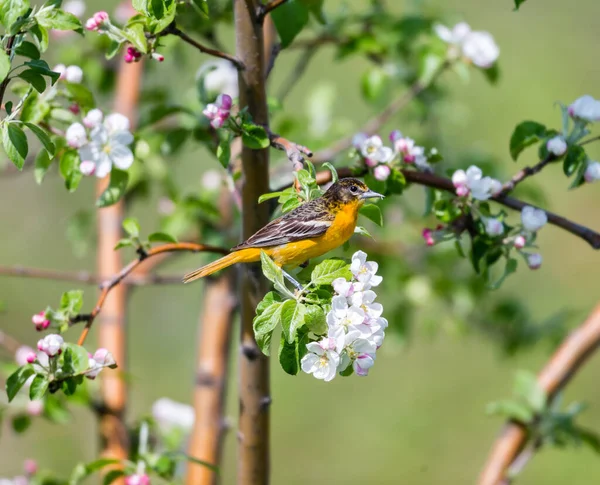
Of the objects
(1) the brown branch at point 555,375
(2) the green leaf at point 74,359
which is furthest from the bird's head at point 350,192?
(1) the brown branch at point 555,375

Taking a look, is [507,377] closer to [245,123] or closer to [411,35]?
[411,35]

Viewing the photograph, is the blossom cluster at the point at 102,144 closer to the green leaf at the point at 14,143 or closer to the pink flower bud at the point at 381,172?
the green leaf at the point at 14,143

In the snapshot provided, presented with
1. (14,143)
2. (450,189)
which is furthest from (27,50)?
(450,189)

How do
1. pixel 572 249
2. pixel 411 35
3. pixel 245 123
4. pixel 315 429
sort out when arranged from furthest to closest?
pixel 572 249 < pixel 315 429 < pixel 411 35 < pixel 245 123

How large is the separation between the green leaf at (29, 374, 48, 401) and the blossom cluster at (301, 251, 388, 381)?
50cm

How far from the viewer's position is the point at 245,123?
1566mm

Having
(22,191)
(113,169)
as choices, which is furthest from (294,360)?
(22,191)

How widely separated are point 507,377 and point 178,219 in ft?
11.0

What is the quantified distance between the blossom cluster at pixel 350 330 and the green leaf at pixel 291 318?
0.04 m

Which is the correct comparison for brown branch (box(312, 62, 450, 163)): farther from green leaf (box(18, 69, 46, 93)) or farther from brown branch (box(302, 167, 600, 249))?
green leaf (box(18, 69, 46, 93))

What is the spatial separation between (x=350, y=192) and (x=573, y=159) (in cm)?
48

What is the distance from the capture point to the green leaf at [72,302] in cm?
161

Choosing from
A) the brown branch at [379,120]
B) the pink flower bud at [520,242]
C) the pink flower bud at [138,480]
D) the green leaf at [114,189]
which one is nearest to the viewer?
the pink flower bud at [520,242]

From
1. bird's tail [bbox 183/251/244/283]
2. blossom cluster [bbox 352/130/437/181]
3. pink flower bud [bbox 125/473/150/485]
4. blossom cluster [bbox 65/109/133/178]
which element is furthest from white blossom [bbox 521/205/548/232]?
pink flower bud [bbox 125/473/150/485]
